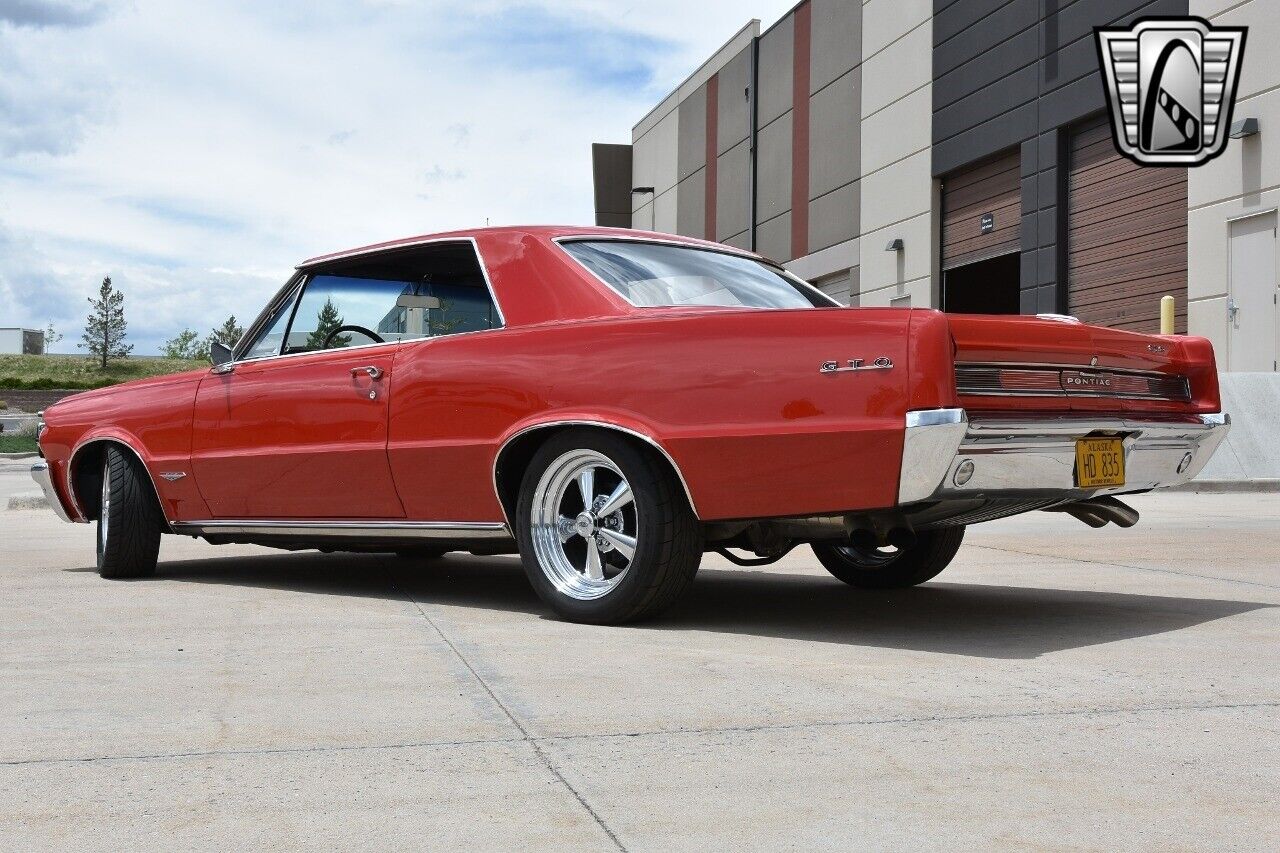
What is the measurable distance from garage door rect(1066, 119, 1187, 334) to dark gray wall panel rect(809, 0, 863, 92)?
8503mm

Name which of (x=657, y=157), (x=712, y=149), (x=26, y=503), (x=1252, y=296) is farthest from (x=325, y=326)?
(x=657, y=157)

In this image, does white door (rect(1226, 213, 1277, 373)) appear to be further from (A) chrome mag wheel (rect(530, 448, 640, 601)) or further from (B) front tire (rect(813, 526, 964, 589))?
(A) chrome mag wheel (rect(530, 448, 640, 601))

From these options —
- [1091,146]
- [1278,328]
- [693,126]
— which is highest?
[693,126]

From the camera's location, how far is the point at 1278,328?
1747 centimetres

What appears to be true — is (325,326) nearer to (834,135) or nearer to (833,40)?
(834,135)

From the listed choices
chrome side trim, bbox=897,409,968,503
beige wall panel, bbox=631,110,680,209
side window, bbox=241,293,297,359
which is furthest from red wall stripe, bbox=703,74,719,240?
chrome side trim, bbox=897,409,968,503

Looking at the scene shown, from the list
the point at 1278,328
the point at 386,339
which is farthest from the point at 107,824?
the point at 1278,328

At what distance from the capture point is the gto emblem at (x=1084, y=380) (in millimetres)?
4535

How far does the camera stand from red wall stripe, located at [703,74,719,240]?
125 feet

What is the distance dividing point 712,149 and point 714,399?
115 ft

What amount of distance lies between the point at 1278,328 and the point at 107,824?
1735cm

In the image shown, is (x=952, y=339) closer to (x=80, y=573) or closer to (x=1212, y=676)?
(x=1212, y=676)

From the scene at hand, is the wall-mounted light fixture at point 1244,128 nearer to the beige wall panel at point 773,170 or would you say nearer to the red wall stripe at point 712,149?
the beige wall panel at point 773,170

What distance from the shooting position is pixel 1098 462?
15.1 ft
